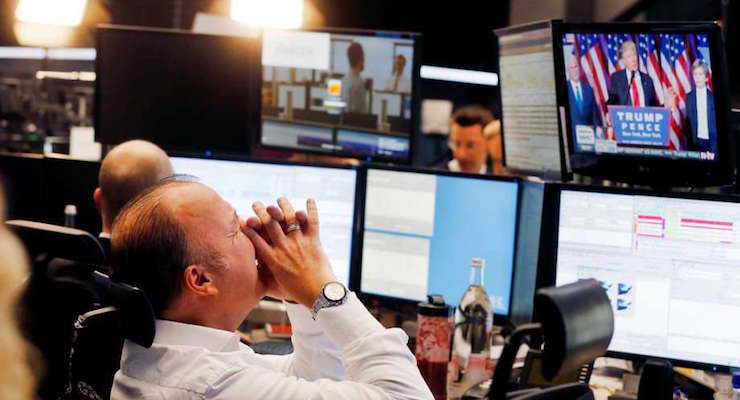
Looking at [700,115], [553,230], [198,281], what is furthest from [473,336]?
[198,281]

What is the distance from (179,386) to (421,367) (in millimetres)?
878

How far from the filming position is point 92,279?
4.88 feet

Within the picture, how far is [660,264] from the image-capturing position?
2.11 m

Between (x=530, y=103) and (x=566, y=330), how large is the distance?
66.3 inches

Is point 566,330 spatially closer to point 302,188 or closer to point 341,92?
point 302,188

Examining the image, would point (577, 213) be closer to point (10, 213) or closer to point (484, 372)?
point (484, 372)

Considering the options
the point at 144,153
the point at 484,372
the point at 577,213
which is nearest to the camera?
the point at 577,213

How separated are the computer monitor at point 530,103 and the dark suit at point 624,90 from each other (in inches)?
6.1

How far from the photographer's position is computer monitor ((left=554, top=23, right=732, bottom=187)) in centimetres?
216

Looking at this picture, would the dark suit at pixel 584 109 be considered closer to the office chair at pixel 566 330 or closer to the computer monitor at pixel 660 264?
the computer monitor at pixel 660 264

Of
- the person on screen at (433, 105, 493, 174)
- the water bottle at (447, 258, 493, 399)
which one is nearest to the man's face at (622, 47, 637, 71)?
the water bottle at (447, 258, 493, 399)

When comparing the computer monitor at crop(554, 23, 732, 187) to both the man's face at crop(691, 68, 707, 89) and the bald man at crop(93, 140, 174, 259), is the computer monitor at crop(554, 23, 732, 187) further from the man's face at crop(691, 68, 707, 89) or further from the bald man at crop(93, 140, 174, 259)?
the bald man at crop(93, 140, 174, 259)

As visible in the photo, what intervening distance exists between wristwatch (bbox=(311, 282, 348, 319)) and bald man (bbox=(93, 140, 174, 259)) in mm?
1216

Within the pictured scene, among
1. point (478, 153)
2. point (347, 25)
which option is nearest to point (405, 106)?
point (478, 153)
